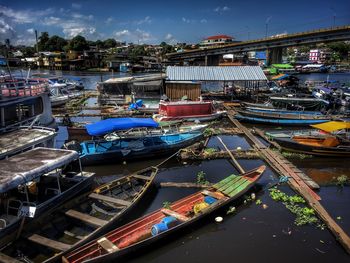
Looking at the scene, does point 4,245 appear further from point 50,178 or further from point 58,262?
point 50,178

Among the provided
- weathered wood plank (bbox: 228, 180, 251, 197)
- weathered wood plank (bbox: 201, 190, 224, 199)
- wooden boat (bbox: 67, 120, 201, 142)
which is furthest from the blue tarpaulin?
weathered wood plank (bbox: 228, 180, 251, 197)

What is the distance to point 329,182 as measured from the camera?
55.5 ft

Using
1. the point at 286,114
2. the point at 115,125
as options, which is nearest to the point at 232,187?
the point at 115,125

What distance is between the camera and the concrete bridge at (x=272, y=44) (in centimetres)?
7321

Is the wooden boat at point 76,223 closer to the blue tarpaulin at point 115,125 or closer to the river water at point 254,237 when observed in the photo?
the river water at point 254,237

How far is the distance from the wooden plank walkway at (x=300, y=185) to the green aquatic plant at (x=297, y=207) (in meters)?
0.26

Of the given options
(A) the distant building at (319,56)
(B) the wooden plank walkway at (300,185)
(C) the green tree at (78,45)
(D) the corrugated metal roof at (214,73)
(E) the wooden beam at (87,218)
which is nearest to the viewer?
(E) the wooden beam at (87,218)

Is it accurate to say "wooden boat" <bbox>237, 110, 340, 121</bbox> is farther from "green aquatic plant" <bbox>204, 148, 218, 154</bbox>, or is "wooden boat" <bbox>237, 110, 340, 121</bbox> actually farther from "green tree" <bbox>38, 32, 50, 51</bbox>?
"green tree" <bbox>38, 32, 50, 51</bbox>

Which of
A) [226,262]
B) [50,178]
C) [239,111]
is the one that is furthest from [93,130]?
[239,111]

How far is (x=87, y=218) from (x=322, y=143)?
16573 millimetres

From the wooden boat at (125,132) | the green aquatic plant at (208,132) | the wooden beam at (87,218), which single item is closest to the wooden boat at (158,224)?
the wooden beam at (87,218)

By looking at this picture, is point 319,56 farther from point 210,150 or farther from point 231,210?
point 231,210

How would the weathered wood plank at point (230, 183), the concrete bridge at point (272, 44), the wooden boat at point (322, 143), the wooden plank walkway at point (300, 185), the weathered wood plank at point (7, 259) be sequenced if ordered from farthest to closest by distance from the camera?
the concrete bridge at point (272, 44)
the wooden boat at point (322, 143)
the weathered wood plank at point (230, 183)
the wooden plank walkway at point (300, 185)
the weathered wood plank at point (7, 259)

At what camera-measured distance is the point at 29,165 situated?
10.9 meters
